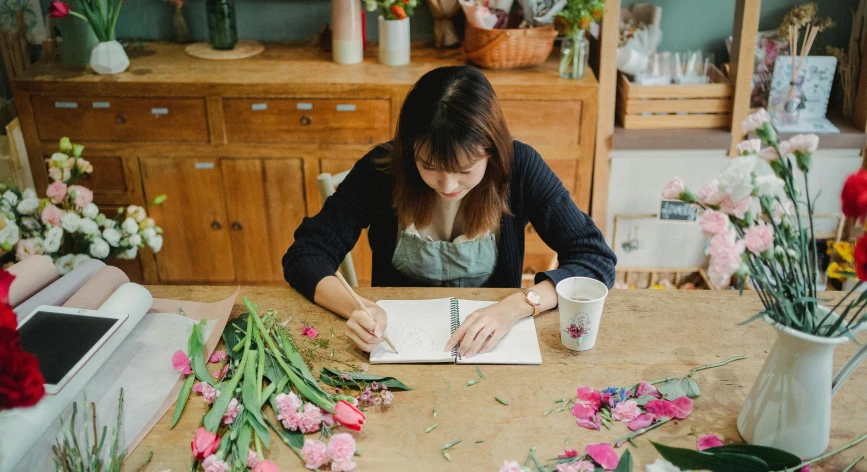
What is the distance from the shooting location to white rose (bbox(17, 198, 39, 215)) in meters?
1.91

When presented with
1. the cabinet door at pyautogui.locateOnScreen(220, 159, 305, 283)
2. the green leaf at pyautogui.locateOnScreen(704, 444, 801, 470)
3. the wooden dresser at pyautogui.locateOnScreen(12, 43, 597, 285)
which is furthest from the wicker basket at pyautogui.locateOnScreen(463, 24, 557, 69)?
the green leaf at pyautogui.locateOnScreen(704, 444, 801, 470)

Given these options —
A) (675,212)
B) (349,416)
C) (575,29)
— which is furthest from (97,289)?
(675,212)

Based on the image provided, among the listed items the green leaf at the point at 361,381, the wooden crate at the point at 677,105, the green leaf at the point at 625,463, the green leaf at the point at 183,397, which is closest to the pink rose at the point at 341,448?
the green leaf at the point at 361,381

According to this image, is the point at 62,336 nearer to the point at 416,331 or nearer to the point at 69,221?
the point at 416,331

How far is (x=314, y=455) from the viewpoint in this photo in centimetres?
106

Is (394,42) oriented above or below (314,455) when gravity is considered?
above

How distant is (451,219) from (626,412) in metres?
0.73

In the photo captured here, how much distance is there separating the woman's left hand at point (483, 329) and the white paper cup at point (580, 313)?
0.11 metres

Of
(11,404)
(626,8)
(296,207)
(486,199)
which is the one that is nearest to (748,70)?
(626,8)

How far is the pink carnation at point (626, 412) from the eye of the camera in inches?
45.3

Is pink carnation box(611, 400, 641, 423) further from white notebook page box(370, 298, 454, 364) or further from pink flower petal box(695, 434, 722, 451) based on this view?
white notebook page box(370, 298, 454, 364)

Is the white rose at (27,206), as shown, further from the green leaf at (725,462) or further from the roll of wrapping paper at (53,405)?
the green leaf at (725,462)

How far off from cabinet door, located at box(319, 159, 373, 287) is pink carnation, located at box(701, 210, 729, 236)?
190 cm

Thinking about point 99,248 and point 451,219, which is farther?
point 99,248
